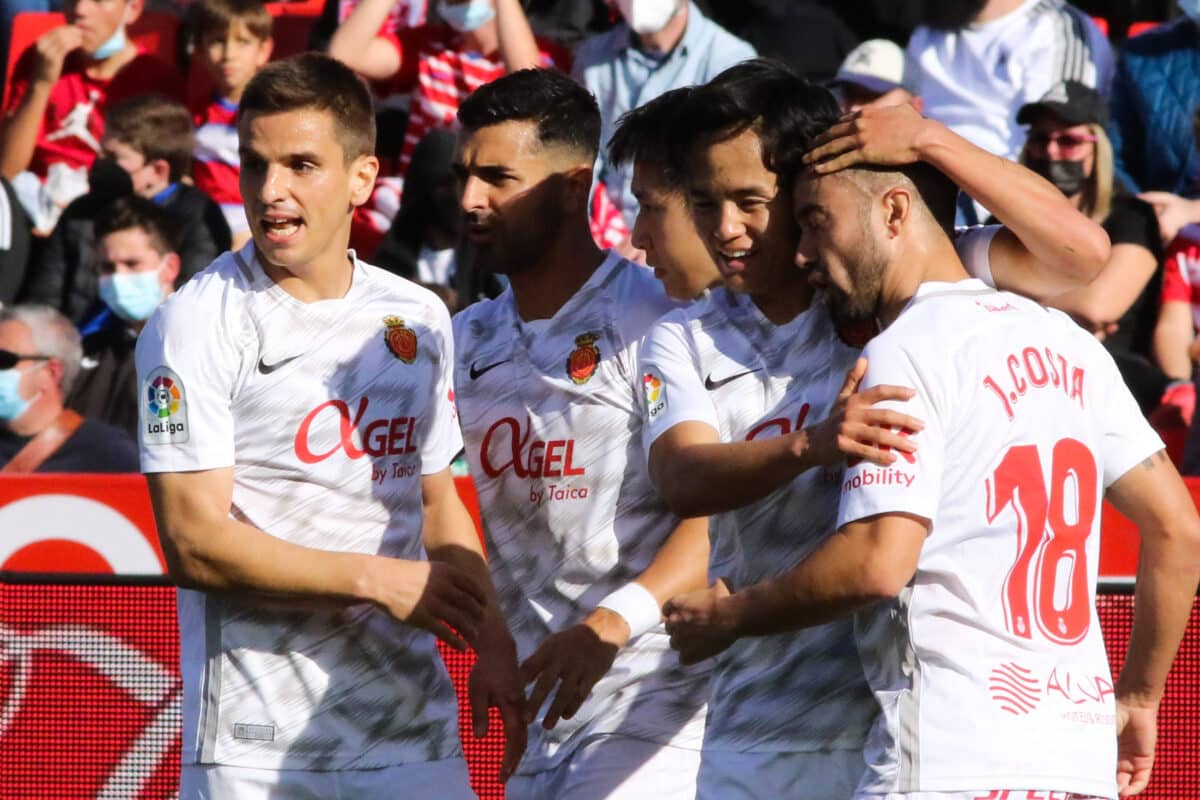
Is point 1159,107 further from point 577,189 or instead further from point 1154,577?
point 1154,577

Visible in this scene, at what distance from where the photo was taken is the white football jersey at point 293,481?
4.25 m

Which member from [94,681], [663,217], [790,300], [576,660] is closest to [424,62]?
[94,681]

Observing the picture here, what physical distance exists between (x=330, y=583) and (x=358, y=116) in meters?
1.23

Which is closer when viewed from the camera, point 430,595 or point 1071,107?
point 430,595

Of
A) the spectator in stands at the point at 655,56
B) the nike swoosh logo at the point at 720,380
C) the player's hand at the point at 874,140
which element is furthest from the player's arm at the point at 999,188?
the spectator in stands at the point at 655,56

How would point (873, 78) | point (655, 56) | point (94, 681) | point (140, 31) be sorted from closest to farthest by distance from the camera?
point (94, 681), point (873, 78), point (655, 56), point (140, 31)

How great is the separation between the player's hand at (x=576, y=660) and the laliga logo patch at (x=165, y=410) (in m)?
1.05

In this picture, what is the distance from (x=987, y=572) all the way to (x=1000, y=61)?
18.6ft

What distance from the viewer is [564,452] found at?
486 centimetres

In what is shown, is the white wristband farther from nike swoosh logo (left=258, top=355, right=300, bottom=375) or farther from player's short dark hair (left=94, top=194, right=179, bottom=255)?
player's short dark hair (left=94, top=194, right=179, bottom=255)

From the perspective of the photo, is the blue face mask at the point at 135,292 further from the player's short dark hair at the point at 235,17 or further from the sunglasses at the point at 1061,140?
the sunglasses at the point at 1061,140

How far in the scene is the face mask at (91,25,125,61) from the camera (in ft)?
34.6

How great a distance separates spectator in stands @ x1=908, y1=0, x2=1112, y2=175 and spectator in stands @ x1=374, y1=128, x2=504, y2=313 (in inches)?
93.3

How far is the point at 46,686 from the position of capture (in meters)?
5.92
